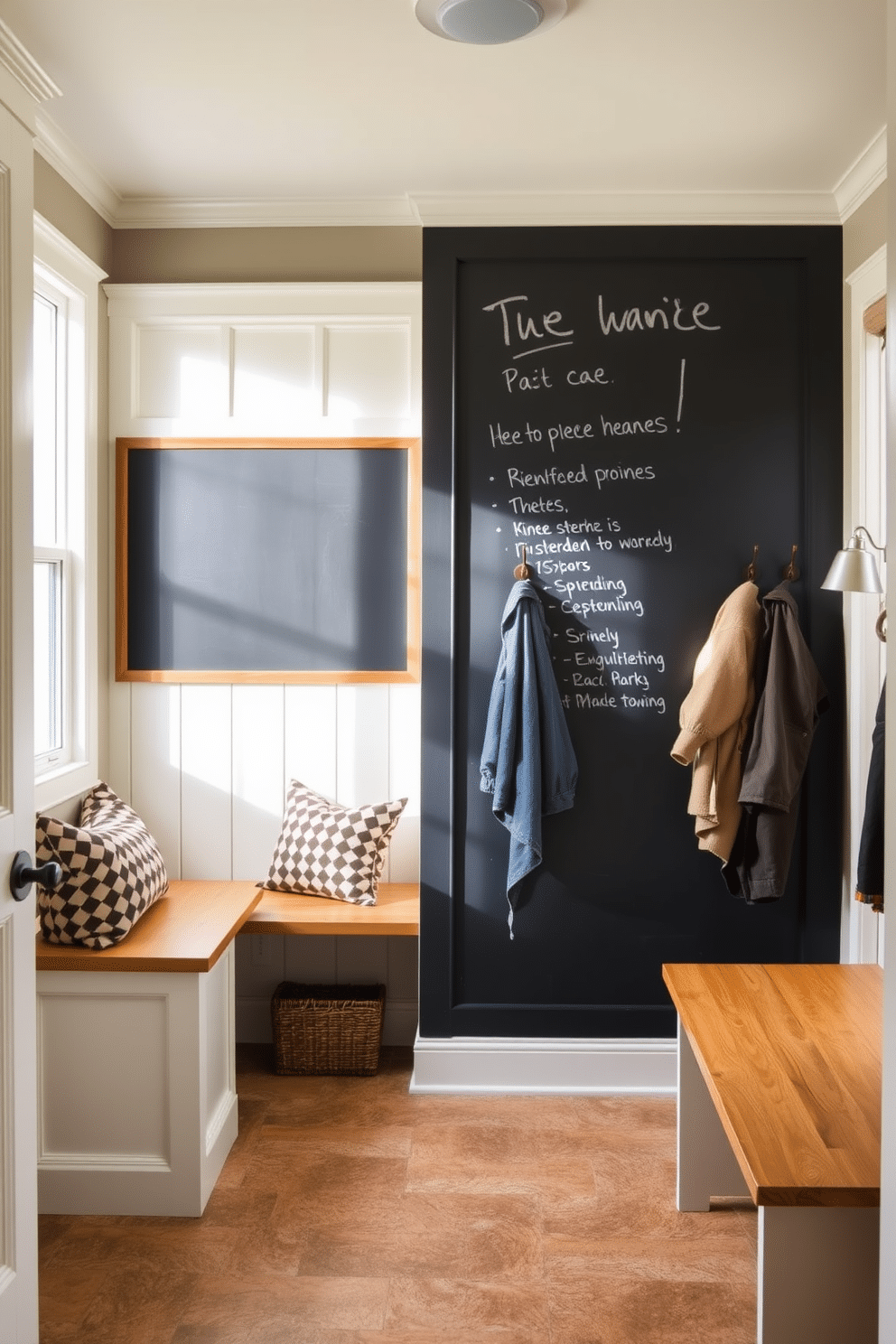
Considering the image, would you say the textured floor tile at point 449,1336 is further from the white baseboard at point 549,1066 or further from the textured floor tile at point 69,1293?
the white baseboard at point 549,1066

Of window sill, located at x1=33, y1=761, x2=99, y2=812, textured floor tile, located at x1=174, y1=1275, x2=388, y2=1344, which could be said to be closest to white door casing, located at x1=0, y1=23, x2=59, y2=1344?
textured floor tile, located at x1=174, y1=1275, x2=388, y2=1344

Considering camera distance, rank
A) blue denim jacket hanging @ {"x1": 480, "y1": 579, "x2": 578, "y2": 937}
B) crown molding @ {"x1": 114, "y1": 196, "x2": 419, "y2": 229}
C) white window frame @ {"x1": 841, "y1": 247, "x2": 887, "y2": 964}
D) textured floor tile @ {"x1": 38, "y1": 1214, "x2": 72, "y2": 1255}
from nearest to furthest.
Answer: textured floor tile @ {"x1": 38, "y1": 1214, "x2": 72, "y2": 1255} < white window frame @ {"x1": 841, "y1": 247, "x2": 887, "y2": 964} < blue denim jacket hanging @ {"x1": 480, "y1": 579, "x2": 578, "y2": 937} < crown molding @ {"x1": 114, "y1": 196, "x2": 419, "y2": 229}

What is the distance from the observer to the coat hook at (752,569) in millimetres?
3129

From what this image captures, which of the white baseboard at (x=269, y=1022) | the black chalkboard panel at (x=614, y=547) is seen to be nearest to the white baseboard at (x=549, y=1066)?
the black chalkboard panel at (x=614, y=547)

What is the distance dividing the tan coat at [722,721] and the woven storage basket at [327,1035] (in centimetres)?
119

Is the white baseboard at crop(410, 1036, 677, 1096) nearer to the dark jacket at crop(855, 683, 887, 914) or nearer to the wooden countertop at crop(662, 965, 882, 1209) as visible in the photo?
the wooden countertop at crop(662, 965, 882, 1209)

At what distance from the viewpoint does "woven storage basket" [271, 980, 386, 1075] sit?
3324mm

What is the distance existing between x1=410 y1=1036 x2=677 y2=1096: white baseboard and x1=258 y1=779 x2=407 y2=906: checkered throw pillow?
540 mm

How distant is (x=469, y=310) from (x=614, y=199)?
53 centimetres

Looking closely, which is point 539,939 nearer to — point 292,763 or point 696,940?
point 696,940

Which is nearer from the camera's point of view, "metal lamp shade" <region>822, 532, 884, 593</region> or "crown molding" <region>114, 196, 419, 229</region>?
"metal lamp shade" <region>822, 532, 884, 593</region>

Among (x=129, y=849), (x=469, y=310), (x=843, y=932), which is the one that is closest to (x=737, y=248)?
(x=469, y=310)

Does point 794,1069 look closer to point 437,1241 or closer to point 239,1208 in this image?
point 437,1241

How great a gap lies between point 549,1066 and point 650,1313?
3.41 feet
